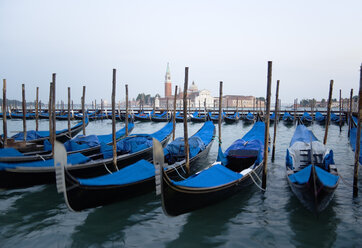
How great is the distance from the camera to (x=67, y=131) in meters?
9.94

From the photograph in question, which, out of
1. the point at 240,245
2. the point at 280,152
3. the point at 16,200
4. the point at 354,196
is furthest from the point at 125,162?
the point at 280,152

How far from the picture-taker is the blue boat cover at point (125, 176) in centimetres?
349

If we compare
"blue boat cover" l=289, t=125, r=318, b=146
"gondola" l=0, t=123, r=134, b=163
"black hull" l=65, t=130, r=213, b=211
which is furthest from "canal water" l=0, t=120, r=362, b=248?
"blue boat cover" l=289, t=125, r=318, b=146

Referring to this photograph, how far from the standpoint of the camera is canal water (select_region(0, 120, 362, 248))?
3.07m

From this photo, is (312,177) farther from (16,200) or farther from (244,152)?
(16,200)

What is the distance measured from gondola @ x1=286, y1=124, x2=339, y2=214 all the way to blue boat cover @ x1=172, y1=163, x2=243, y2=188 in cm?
89

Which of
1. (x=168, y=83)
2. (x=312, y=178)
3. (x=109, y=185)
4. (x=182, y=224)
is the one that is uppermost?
(x=168, y=83)

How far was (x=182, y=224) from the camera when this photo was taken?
348cm

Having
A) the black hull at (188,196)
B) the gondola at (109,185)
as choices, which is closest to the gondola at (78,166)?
the gondola at (109,185)

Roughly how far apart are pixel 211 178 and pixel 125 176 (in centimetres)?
127

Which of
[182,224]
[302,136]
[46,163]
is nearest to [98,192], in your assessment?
[182,224]

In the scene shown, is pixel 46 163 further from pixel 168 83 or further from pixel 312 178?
pixel 168 83

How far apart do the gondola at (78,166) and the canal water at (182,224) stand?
0.27 metres

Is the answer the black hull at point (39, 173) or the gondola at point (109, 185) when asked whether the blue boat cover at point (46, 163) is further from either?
the gondola at point (109, 185)
